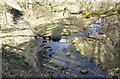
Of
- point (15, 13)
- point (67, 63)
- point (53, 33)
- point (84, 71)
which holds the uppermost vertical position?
point (15, 13)

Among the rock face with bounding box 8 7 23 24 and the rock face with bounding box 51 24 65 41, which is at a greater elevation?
the rock face with bounding box 8 7 23 24

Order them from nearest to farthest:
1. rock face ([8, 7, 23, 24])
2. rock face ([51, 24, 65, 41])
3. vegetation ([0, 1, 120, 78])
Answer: vegetation ([0, 1, 120, 78]) < rock face ([51, 24, 65, 41]) < rock face ([8, 7, 23, 24])

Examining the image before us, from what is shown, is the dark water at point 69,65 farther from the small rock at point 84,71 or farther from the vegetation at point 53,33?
the vegetation at point 53,33

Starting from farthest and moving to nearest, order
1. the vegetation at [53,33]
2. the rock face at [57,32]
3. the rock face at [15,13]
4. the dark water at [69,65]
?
the rock face at [15,13] < the rock face at [57,32] < the vegetation at [53,33] < the dark water at [69,65]

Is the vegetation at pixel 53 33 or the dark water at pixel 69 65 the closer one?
the dark water at pixel 69 65

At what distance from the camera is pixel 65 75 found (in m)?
8.92

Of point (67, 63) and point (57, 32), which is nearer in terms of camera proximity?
point (67, 63)

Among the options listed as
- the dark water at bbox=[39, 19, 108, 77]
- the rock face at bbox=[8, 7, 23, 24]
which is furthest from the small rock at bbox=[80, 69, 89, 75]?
the rock face at bbox=[8, 7, 23, 24]

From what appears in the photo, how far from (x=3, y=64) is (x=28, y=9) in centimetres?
937

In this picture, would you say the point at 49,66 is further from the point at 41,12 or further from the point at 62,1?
the point at 62,1

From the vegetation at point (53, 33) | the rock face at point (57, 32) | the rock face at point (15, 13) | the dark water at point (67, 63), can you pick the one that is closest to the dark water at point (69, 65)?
the dark water at point (67, 63)

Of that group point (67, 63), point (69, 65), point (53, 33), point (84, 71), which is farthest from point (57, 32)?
point (84, 71)

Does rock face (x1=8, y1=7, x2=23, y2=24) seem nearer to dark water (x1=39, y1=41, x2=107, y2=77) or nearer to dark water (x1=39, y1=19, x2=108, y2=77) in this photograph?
dark water (x1=39, y1=19, x2=108, y2=77)

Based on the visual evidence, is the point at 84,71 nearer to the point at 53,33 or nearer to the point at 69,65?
the point at 69,65
